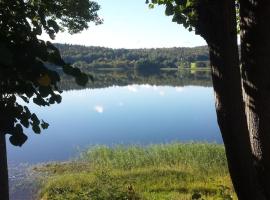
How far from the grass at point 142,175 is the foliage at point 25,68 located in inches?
270

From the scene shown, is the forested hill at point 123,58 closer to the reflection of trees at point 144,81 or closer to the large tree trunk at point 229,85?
the reflection of trees at point 144,81

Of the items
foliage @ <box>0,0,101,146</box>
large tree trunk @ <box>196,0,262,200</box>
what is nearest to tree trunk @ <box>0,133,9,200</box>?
foliage @ <box>0,0,101,146</box>

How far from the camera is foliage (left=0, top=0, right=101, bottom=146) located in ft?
9.09

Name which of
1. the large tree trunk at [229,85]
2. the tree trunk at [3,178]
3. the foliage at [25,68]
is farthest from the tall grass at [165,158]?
the foliage at [25,68]

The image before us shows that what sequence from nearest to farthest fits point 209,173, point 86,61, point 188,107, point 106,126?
point 209,173, point 106,126, point 188,107, point 86,61

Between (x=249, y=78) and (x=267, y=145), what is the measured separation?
699mm

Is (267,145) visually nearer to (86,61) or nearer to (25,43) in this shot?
(25,43)

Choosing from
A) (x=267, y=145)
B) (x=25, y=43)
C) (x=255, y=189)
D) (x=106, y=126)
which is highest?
(x=25, y=43)

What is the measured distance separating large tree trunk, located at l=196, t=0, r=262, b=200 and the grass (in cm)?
525

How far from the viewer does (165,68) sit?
545ft

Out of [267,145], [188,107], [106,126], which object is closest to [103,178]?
[267,145]

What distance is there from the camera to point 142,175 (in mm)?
15602

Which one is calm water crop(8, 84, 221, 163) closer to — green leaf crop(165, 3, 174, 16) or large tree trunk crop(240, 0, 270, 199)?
green leaf crop(165, 3, 174, 16)

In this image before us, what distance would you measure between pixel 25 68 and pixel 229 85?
6.53 feet
